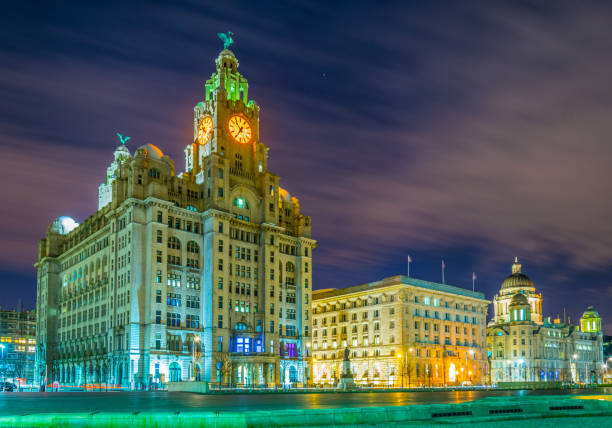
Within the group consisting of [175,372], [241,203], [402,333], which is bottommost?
[175,372]

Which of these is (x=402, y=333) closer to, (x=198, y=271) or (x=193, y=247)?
(x=198, y=271)

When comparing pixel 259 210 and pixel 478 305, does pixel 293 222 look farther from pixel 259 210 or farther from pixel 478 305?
pixel 478 305

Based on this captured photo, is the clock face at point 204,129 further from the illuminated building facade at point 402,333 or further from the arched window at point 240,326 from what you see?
the illuminated building facade at point 402,333

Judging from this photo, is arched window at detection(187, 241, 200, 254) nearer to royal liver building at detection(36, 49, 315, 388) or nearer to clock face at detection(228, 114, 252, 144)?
royal liver building at detection(36, 49, 315, 388)

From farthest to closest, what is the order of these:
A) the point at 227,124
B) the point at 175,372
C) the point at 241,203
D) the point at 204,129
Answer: the point at 204,129 < the point at 227,124 < the point at 241,203 < the point at 175,372

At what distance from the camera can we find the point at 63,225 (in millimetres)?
172125

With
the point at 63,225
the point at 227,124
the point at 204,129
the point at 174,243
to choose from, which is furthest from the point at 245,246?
the point at 63,225

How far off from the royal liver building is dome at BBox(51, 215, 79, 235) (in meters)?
13.6

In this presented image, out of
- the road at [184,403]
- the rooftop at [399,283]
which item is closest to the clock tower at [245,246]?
the rooftop at [399,283]

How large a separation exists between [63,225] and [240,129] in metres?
59.7

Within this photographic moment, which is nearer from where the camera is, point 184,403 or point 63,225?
point 184,403

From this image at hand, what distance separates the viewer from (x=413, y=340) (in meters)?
159

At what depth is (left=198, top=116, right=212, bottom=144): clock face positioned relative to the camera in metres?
144

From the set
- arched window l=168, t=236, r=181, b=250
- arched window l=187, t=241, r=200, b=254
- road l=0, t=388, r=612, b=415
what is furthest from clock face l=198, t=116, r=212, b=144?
road l=0, t=388, r=612, b=415
